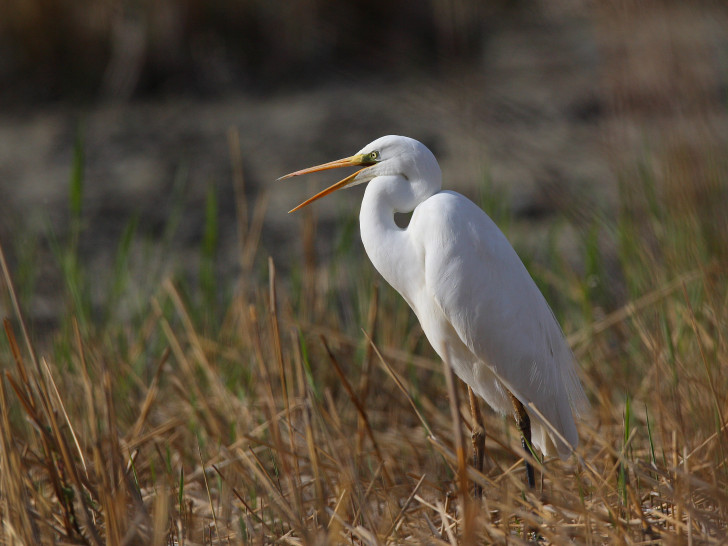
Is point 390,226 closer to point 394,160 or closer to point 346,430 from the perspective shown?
point 394,160

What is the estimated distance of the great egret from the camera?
1499mm

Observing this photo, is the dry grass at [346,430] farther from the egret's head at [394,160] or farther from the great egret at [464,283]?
the egret's head at [394,160]

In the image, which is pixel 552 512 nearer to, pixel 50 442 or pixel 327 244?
pixel 50 442

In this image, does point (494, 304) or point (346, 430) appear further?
point (346, 430)

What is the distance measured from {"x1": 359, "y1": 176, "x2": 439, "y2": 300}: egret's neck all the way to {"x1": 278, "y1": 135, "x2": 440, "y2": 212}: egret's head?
0.02 metres

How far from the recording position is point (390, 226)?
1550 millimetres

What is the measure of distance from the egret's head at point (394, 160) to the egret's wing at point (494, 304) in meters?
0.07

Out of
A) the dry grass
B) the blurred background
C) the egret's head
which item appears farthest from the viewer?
the blurred background

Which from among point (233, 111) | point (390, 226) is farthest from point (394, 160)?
point (233, 111)

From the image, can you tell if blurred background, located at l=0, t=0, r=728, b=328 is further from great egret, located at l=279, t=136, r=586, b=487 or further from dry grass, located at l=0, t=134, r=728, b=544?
great egret, located at l=279, t=136, r=586, b=487

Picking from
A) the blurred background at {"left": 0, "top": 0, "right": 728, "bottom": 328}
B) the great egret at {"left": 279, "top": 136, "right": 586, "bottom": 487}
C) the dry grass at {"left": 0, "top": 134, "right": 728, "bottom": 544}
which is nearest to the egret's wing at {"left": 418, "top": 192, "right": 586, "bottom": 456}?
the great egret at {"left": 279, "top": 136, "right": 586, "bottom": 487}

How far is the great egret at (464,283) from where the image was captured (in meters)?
1.50

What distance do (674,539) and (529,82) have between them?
14.4 ft

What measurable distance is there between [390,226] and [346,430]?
710mm
